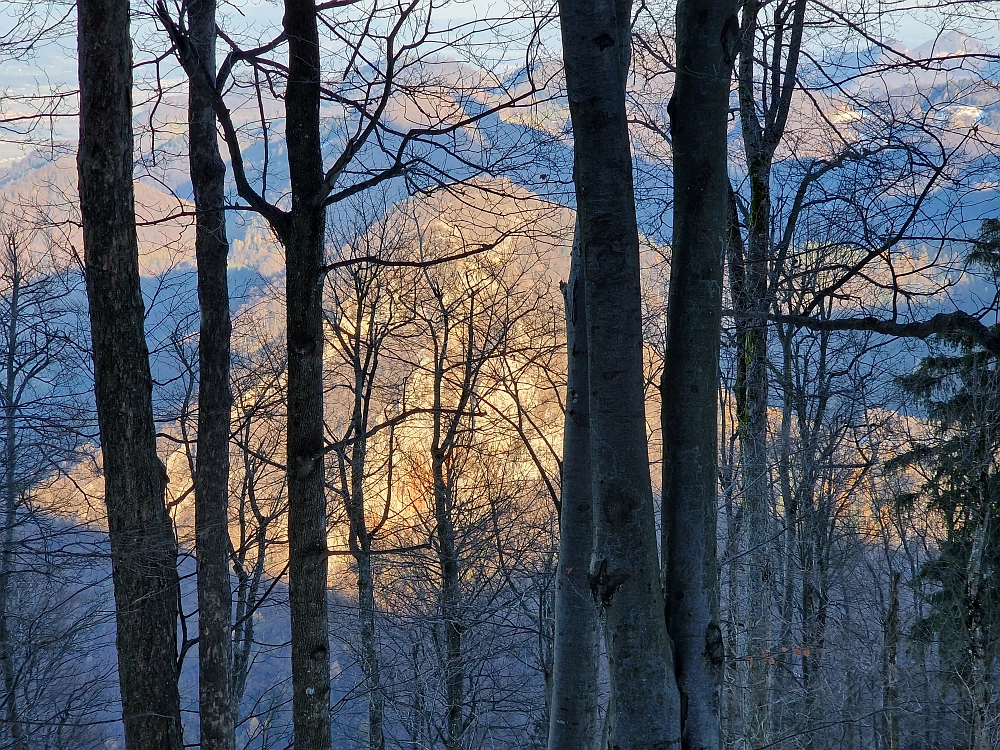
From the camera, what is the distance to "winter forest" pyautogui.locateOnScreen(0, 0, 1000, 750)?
9.82ft

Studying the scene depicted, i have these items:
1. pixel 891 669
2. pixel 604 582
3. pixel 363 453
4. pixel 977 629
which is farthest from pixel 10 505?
pixel 977 629

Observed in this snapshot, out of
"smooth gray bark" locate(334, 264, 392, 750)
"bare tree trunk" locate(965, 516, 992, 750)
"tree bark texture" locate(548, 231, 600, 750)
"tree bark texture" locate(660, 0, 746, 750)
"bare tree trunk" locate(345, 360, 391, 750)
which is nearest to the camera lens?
"tree bark texture" locate(660, 0, 746, 750)

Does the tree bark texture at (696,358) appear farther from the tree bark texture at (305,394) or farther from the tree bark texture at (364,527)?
the tree bark texture at (364,527)

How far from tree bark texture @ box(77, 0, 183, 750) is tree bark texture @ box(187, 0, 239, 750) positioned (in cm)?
170

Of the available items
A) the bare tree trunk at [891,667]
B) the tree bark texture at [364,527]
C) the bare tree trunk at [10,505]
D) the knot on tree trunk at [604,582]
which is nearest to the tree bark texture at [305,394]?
the bare tree trunk at [10,505]

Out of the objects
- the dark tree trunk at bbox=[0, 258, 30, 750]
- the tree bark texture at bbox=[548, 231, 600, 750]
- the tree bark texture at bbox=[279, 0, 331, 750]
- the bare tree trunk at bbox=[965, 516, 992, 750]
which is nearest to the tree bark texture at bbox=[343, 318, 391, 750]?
the dark tree trunk at bbox=[0, 258, 30, 750]

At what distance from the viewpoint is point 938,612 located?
1423 cm

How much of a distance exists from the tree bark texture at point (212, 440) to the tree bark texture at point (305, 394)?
210 cm

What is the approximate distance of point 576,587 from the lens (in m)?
3.55

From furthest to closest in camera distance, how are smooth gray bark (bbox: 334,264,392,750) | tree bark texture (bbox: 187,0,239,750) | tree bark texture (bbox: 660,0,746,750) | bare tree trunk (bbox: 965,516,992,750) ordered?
smooth gray bark (bbox: 334,264,392,750) < bare tree trunk (bbox: 965,516,992,750) < tree bark texture (bbox: 187,0,239,750) < tree bark texture (bbox: 660,0,746,750)

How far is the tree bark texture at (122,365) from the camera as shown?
4.36 meters

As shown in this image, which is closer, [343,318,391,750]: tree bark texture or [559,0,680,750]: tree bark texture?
[559,0,680,750]: tree bark texture

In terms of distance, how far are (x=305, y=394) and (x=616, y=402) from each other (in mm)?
2354

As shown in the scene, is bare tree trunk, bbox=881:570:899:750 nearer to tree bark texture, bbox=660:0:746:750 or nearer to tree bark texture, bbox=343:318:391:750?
tree bark texture, bbox=343:318:391:750
